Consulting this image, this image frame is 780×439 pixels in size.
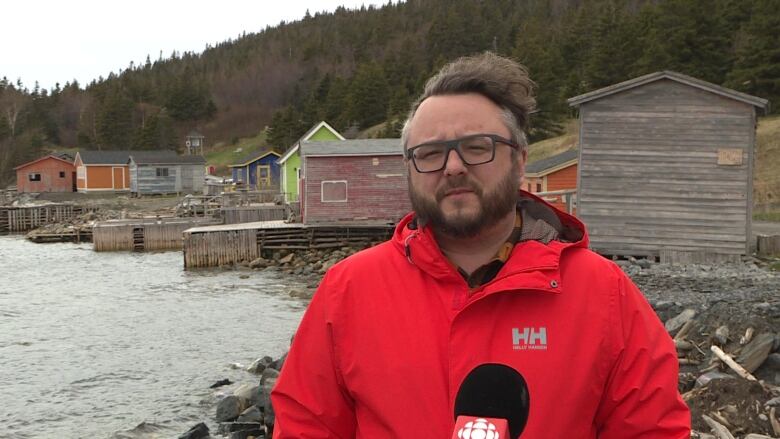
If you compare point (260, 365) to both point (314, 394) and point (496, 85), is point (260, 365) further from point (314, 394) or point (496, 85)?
point (496, 85)

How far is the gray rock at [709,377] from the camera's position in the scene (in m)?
7.39

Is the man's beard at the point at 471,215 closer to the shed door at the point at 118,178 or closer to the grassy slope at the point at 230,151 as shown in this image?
the shed door at the point at 118,178

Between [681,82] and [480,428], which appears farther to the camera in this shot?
[681,82]

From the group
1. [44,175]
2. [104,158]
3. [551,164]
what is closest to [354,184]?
[551,164]

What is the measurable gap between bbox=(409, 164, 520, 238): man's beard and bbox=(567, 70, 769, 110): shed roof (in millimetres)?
15710

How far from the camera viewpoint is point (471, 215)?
239cm

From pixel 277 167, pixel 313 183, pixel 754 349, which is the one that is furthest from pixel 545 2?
pixel 754 349

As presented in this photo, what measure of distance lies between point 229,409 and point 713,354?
6.59 metres

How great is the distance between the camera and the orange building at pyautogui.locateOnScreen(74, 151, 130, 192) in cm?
6631

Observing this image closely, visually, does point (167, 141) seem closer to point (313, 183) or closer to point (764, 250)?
point (313, 183)

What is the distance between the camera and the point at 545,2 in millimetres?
110250

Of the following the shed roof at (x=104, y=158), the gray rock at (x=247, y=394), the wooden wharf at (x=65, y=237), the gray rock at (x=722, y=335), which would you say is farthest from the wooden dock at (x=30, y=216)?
the gray rock at (x=722, y=335)

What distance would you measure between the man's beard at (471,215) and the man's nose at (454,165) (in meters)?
0.02

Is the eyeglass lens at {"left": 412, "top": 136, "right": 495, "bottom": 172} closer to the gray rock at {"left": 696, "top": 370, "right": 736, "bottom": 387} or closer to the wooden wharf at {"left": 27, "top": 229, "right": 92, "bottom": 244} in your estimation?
the gray rock at {"left": 696, "top": 370, "right": 736, "bottom": 387}
